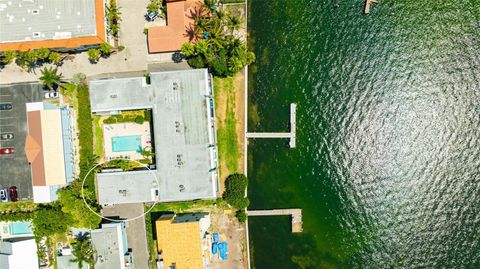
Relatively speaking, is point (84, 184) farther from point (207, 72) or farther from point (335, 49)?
point (335, 49)

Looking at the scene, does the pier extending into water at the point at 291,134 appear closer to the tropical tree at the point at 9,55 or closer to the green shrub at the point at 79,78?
the green shrub at the point at 79,78

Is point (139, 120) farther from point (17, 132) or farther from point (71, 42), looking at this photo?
point (17, 132)

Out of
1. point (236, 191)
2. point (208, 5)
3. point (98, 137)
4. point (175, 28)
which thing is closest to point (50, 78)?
point (98, 137)

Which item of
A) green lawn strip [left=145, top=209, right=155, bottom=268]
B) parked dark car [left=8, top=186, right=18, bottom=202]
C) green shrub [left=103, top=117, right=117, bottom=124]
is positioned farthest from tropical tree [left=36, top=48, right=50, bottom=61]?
green lawn strip [left=145, top=209, right=155, bottom=268]

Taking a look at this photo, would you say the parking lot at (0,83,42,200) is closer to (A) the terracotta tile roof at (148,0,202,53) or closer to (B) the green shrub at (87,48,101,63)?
(B) the green shrub at (87,48,101,63)

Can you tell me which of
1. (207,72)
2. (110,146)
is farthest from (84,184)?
(207,72)

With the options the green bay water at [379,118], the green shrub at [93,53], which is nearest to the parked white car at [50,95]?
the green shrub at [93,53]

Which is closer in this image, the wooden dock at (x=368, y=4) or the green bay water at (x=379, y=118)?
the wooden dock at (x=368, y=4)
